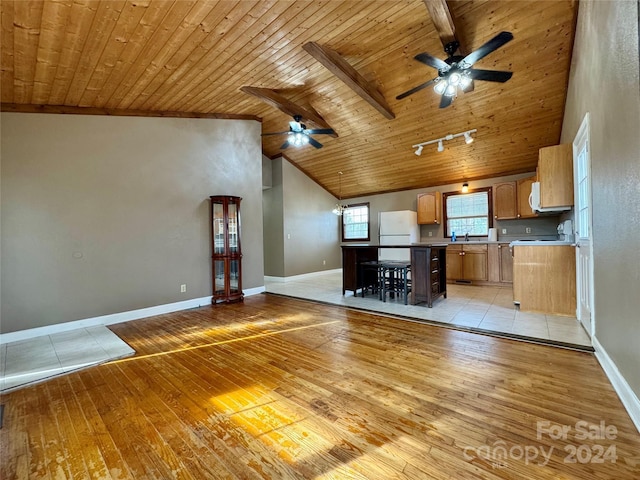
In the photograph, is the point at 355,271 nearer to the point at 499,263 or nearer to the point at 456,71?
the point at 499,263

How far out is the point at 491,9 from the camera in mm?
3229

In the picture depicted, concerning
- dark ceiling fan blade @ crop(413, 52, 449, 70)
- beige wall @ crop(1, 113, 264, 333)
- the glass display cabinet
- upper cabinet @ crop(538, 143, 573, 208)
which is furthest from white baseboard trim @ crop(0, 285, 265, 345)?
upper cabinet @ crop(538, 143, 573, 208)

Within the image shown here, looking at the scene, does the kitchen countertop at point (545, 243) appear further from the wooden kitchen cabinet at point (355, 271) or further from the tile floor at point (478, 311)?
the wooden kitchen cabinet at point (355, 271)

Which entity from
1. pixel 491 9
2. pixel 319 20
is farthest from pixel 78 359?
pixel 491 9

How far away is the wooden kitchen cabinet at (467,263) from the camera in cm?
612

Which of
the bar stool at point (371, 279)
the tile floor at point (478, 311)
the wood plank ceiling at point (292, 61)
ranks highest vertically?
the wood plank ceiling at point (292, 61)

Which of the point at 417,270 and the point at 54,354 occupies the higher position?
the point at 417,270

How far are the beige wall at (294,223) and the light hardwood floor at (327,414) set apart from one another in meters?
4.79

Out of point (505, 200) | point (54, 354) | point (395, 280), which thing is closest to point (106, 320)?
point (54, 354)

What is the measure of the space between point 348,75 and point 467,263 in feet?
15.2

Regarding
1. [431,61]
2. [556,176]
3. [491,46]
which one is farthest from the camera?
[556,176]

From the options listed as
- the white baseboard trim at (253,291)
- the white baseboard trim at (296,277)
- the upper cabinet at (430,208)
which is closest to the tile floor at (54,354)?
the white baseboard trim at (253,291)

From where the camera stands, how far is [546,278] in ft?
12.2

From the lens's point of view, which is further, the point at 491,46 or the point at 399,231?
the point at 399,231
